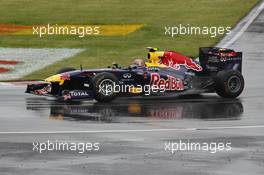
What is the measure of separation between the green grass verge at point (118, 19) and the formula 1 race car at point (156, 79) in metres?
5.89

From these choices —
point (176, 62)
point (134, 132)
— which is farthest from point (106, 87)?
point (134, 132)

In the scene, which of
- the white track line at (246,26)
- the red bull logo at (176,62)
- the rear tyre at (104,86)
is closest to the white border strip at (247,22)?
the white track line at (246,26)

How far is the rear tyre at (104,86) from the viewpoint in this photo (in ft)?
70.1

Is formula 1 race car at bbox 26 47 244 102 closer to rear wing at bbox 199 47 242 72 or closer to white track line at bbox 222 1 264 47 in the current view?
rear wing at bbox 199 47 242 72

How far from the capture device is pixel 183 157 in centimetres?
1474

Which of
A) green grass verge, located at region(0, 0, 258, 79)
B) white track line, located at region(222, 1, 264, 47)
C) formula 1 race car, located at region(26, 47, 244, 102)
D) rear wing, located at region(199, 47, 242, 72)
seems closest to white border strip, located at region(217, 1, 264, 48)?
white track line, located at region(222, 1, 264, 47)

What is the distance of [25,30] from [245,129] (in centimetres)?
Answer: 2314

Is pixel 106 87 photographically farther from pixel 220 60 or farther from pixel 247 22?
pixel 247 22

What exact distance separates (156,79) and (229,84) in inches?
83.2

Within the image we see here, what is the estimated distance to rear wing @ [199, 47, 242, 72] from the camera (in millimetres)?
23406

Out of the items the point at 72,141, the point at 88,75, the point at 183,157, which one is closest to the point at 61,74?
the point at 88,75

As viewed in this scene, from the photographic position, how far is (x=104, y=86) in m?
21.5

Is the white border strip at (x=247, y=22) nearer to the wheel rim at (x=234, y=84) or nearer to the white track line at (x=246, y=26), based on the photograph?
the white track line at (x=246, y=26)

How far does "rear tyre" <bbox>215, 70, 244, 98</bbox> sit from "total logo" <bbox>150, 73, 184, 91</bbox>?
1031 millimetres
